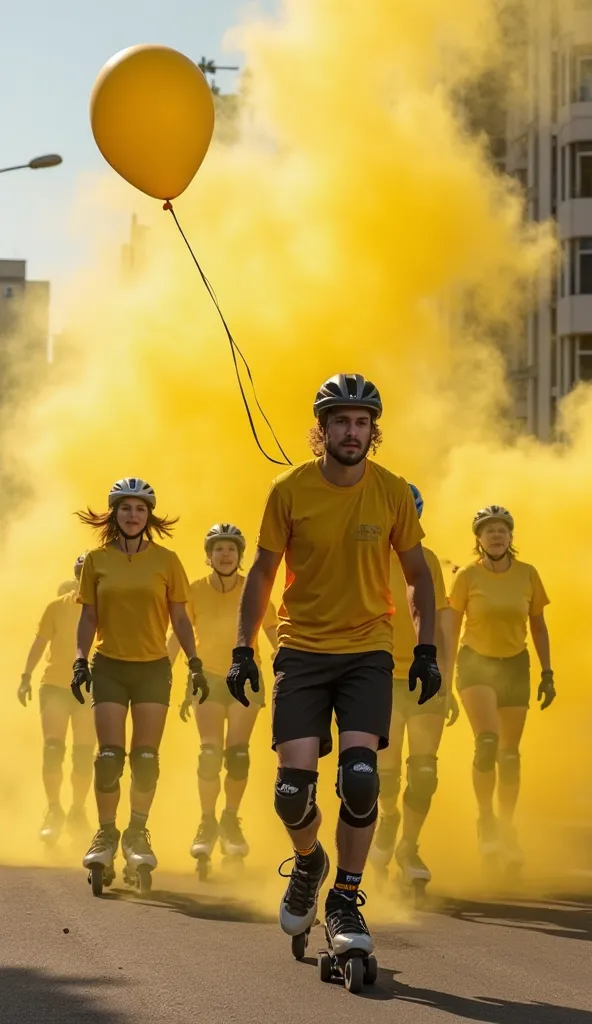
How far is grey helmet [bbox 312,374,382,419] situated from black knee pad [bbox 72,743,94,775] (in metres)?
6.26

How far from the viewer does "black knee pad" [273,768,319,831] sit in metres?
6.90

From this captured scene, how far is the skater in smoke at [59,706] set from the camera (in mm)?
12773

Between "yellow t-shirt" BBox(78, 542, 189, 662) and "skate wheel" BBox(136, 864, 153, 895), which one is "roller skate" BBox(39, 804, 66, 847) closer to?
"skate wheel" BBox(136, 864, 153, 895)

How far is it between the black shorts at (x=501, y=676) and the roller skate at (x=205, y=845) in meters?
1.55

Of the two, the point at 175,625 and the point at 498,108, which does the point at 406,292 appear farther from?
the point at 498,108

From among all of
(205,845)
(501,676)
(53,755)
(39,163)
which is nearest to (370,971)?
(205,845)

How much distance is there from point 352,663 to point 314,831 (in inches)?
24.0

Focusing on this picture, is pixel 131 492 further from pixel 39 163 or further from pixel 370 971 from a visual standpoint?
pixel 39 163

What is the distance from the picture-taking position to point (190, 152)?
37.0 feet

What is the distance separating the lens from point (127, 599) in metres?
9.78

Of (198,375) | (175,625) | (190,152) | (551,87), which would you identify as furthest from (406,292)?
(551,87)

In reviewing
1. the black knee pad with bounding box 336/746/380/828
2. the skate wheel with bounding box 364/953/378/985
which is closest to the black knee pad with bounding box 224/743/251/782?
the black knee pad with bounding box 336/746/380/828

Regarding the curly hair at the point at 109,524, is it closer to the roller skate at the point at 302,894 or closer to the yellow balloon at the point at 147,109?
the yellow balloon at the point at 147,109

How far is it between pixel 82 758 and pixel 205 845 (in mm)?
2449
